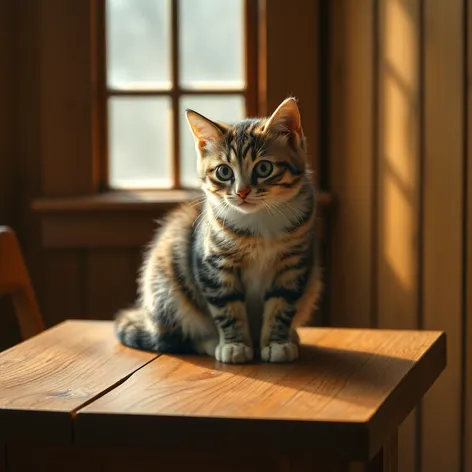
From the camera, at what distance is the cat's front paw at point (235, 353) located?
1.54m

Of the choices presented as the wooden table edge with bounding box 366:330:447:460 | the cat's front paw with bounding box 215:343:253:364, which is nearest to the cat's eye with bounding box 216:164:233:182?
the cat's front paw with bounding box 215:343:253:364

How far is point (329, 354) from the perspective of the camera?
163 cm

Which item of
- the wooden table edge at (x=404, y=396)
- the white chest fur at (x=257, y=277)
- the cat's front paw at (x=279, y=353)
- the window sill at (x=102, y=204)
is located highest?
the window sill at (x=102, y=204)

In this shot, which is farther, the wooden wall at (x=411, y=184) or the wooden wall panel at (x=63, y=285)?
the wooden wall panel at (x=63, y=285)

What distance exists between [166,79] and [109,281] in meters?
0.59

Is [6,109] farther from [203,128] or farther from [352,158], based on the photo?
[203,128]

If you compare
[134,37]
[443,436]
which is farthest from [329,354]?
[134,37]

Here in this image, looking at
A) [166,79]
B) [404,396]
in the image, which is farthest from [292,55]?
[404,396]

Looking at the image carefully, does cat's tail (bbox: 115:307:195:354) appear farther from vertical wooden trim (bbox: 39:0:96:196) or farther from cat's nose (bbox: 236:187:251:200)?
vertical wooden trim (bbox: 39:0:96:196)

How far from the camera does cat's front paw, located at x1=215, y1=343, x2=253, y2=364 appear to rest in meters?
1.54

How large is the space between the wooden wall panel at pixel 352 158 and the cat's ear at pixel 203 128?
82 cm

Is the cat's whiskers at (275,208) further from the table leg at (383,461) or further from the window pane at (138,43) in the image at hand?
the window pane at (138,43)

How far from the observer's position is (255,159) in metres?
1.53

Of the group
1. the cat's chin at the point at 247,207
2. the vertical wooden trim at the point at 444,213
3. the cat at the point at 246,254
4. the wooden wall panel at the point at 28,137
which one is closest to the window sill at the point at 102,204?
the wooden wall panel at the point at 28,137
